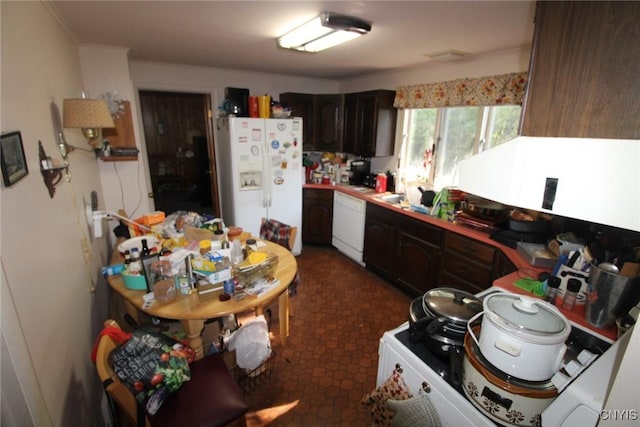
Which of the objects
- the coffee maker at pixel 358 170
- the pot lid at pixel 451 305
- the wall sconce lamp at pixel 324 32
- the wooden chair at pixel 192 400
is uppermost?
the wall sconce lamp at pixel 324 32

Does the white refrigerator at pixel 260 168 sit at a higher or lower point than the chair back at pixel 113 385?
higher

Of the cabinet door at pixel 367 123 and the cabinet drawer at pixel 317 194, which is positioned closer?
the cabinet door at pixel 367 123

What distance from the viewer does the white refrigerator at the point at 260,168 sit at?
324 centimetres

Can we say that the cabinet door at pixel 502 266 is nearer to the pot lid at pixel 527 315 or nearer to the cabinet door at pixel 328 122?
the pot lid at pixel 527 315

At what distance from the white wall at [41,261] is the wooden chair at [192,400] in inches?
6.6

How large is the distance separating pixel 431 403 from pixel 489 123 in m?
2.54

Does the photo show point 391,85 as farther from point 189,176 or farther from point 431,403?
point 189,176

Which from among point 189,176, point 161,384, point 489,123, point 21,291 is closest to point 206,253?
point 161,384

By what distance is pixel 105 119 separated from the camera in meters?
1.81

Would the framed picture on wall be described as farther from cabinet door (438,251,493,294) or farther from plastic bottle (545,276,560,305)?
cabinet door (438,251,493,294)

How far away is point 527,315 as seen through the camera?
0.88 m

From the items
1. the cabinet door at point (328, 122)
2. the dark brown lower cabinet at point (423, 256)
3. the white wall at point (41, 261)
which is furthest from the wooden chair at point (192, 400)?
the cabinet door at point (328, 122)

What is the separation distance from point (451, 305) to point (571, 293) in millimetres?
693

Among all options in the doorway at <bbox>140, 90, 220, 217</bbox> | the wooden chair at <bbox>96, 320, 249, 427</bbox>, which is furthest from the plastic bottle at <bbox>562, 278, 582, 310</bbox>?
the doorway at <bbox>140, 90, 220, 217</bbox>
